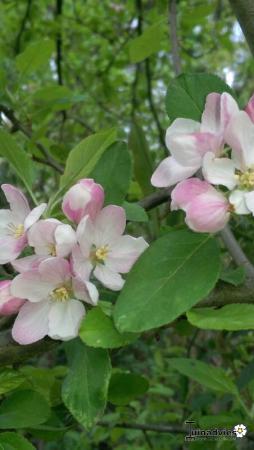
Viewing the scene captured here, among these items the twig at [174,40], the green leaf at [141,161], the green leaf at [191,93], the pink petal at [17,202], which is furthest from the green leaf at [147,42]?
the pink petal at [17,202]

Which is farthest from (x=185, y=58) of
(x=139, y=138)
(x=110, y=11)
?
(x=139, y=138)

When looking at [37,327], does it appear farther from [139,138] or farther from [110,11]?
[110,11]

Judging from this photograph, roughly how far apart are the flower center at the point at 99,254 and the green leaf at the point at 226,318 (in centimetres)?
12

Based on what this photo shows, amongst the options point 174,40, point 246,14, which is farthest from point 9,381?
point 174,40

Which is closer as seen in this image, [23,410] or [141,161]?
[23,410]

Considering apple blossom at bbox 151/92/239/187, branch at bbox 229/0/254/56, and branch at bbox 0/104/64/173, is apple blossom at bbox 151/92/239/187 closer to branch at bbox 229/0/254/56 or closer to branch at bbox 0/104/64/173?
branch at bbox 229/0/254/56

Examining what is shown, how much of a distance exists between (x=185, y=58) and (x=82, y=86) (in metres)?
0.75

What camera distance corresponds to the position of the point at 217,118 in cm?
69

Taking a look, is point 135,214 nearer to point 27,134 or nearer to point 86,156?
point 86,156

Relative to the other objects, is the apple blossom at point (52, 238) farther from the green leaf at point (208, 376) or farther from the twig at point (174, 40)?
the twig at point (174, 40)

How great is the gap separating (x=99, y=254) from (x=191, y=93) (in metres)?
0.24

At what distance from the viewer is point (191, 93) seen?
80cm

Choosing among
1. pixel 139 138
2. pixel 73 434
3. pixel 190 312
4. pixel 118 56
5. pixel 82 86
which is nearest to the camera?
pixel 190 312

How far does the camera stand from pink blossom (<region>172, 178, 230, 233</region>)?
0.64 metres
